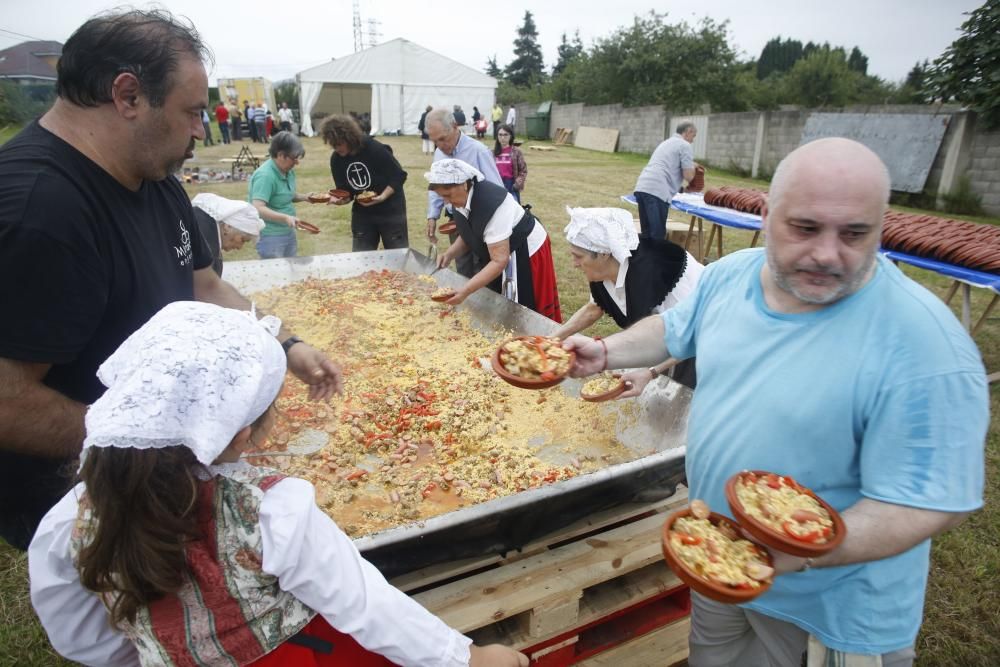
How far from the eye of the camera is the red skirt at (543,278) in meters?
4.55

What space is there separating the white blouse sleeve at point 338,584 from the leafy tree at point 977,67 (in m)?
14.8

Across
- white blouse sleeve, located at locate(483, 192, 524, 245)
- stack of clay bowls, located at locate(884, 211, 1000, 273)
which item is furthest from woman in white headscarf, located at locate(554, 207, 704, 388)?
stack of clay bowls, located at locate(884, 211, 1000, 273)

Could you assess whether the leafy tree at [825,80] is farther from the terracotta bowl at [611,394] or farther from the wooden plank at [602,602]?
the wooden plank at [602,602]

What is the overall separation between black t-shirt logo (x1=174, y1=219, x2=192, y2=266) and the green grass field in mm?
1912

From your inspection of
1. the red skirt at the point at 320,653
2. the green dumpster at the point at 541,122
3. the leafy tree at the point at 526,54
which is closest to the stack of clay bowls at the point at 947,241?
the red skirt at the point at 320,653

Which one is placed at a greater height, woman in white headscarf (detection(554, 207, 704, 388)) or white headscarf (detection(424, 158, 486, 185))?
white headscarf (detection(424, 158, 486, 185))

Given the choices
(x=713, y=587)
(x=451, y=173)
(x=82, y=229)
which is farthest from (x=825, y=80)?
(x=82, y=229)

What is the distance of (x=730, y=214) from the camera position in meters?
7.16

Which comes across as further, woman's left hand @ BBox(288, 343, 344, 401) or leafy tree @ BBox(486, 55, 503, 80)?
leafy tree @ BBox(486, 55, 503, 80)

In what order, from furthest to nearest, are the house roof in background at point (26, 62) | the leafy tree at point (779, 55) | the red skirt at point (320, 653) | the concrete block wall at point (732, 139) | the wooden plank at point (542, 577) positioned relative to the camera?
the leafy tree at point (779, 55)
the house roof in background at point (26, 62)
the concrete block wall at point (732, 139)
the wooden plank at point (542, 577)
the red skirt at point (320, 653)

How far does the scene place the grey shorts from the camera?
1.68 meters

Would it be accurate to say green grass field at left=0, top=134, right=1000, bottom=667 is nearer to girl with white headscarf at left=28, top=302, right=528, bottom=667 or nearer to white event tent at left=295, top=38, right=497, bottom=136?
girl with white headscarf at left=28, top=302, right=528, bottom=667

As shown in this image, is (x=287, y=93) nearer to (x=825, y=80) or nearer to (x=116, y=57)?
(x=825, y=80)

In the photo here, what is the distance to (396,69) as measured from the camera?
2866 cm
